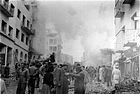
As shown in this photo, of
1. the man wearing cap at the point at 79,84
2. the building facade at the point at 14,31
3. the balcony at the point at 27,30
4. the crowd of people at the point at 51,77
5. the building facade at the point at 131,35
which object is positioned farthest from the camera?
the balcony at the point at 27,30

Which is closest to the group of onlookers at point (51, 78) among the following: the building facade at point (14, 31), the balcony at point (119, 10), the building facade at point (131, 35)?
the building facade at point (131, 35)

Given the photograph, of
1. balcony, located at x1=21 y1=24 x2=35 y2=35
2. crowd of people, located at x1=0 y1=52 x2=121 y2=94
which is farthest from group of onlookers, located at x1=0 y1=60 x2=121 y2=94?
balcony, located at x1=21 y1=24 x2=35 y2=35

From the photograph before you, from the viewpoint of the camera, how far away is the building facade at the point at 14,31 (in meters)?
25.4

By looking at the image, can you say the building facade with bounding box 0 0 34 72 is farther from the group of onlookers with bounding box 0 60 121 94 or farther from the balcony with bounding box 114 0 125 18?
the group of onlookers with bounding box 0 60 121 94

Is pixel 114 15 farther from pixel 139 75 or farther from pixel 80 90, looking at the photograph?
pixel 80 90

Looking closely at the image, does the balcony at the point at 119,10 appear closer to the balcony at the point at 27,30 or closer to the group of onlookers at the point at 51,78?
the balcony at the point at 27,30

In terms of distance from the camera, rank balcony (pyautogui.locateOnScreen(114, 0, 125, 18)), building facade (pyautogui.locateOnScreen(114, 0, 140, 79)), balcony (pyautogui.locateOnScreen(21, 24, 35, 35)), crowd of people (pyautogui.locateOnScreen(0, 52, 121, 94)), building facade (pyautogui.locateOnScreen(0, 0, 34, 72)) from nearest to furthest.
A: crowd of people (pyautogui.locateOnScreen(0, 52, 121, 94))
building facade (pyautogui.locateOnScreen(114, 0, 140, 79))
building facade (pyautogui.locateOnScreen(0, 0, 34, 72))
balcony (pyautogui.locateOnScreen(114, 0, 125, 18))
balcony (pyautogui.locateOnScreen(21, 24, 35, 35))

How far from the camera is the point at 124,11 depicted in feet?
87.4

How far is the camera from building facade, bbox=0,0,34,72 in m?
25.4

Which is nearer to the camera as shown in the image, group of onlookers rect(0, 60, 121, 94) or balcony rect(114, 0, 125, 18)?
group of onlookers rect(0, 60, 121, 94)

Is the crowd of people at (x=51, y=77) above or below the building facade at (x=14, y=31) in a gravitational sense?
below

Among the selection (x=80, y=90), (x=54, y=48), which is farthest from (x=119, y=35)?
(x=80, y=90)

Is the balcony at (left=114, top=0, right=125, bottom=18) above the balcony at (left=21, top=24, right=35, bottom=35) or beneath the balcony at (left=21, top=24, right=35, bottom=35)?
above

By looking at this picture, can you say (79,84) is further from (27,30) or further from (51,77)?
(27,30)
